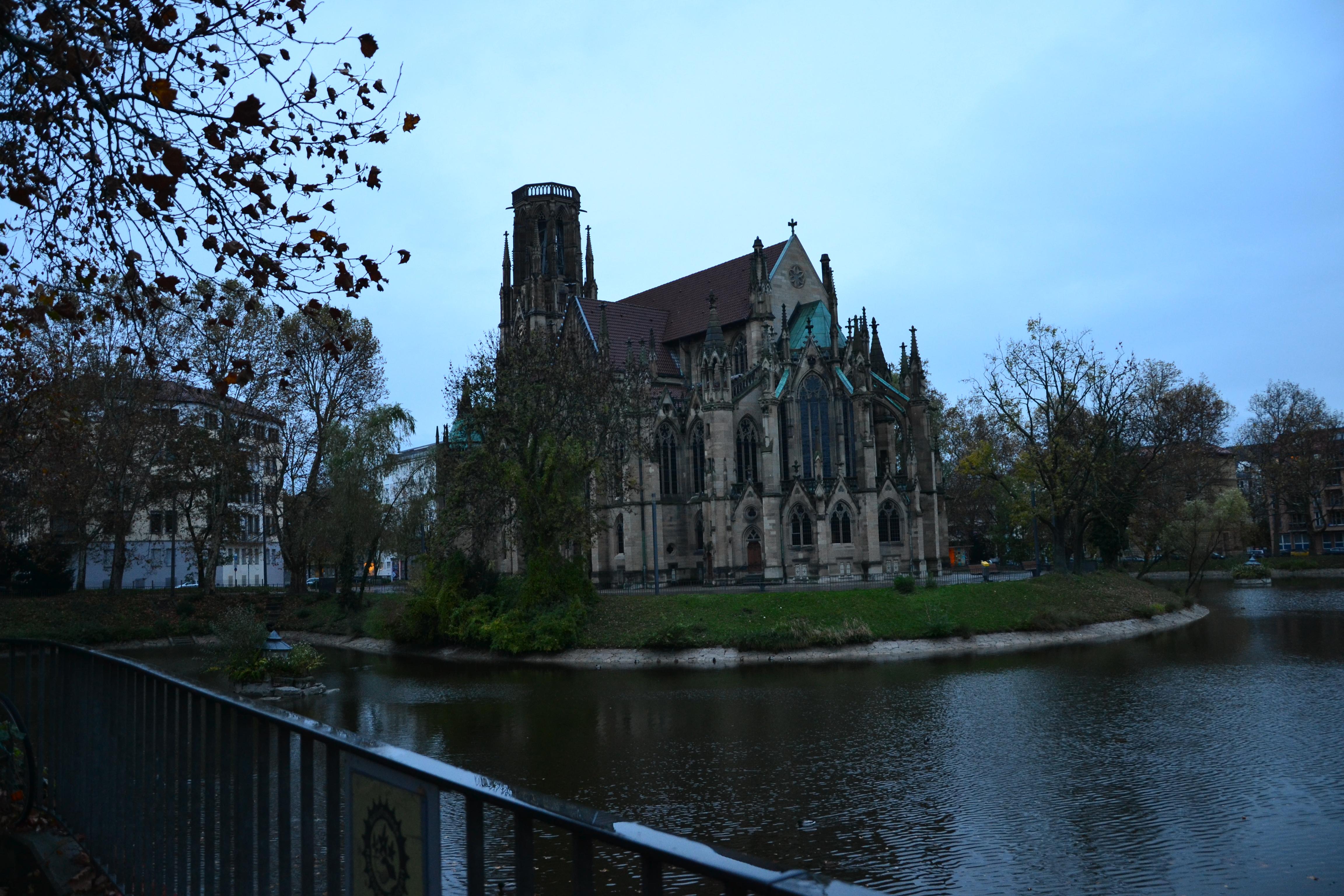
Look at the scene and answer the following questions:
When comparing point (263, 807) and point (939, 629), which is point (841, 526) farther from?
point (263, 807)

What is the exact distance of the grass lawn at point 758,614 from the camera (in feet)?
121

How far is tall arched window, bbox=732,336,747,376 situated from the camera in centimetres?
6272

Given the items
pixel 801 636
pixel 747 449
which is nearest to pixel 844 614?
pixel 801 636

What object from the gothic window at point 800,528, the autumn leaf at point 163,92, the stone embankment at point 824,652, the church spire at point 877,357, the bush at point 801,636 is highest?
the church spire at point 877,357

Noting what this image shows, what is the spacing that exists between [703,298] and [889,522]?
22.2 m

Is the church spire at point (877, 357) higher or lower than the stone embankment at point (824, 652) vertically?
higher

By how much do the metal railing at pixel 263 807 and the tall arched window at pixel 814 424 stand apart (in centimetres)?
4642

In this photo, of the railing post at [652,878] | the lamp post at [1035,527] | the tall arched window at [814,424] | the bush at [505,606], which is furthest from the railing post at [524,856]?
the tall arched window at [814,424]

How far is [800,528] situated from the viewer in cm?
5397

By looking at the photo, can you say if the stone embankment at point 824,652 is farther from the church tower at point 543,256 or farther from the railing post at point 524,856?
the church tower at point 543,256

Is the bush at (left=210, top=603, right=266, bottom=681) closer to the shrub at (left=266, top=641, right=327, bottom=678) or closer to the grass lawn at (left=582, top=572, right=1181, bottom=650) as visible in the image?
the shrub at (left=266, top=641, right=327, bottom=678)

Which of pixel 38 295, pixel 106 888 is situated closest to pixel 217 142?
pixel 38 295

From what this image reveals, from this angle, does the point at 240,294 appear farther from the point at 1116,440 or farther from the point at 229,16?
the point at 1116,440

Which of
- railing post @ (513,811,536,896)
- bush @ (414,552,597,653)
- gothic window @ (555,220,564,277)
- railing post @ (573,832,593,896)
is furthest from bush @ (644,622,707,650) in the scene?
gothic window @ (555,220,564,277)
